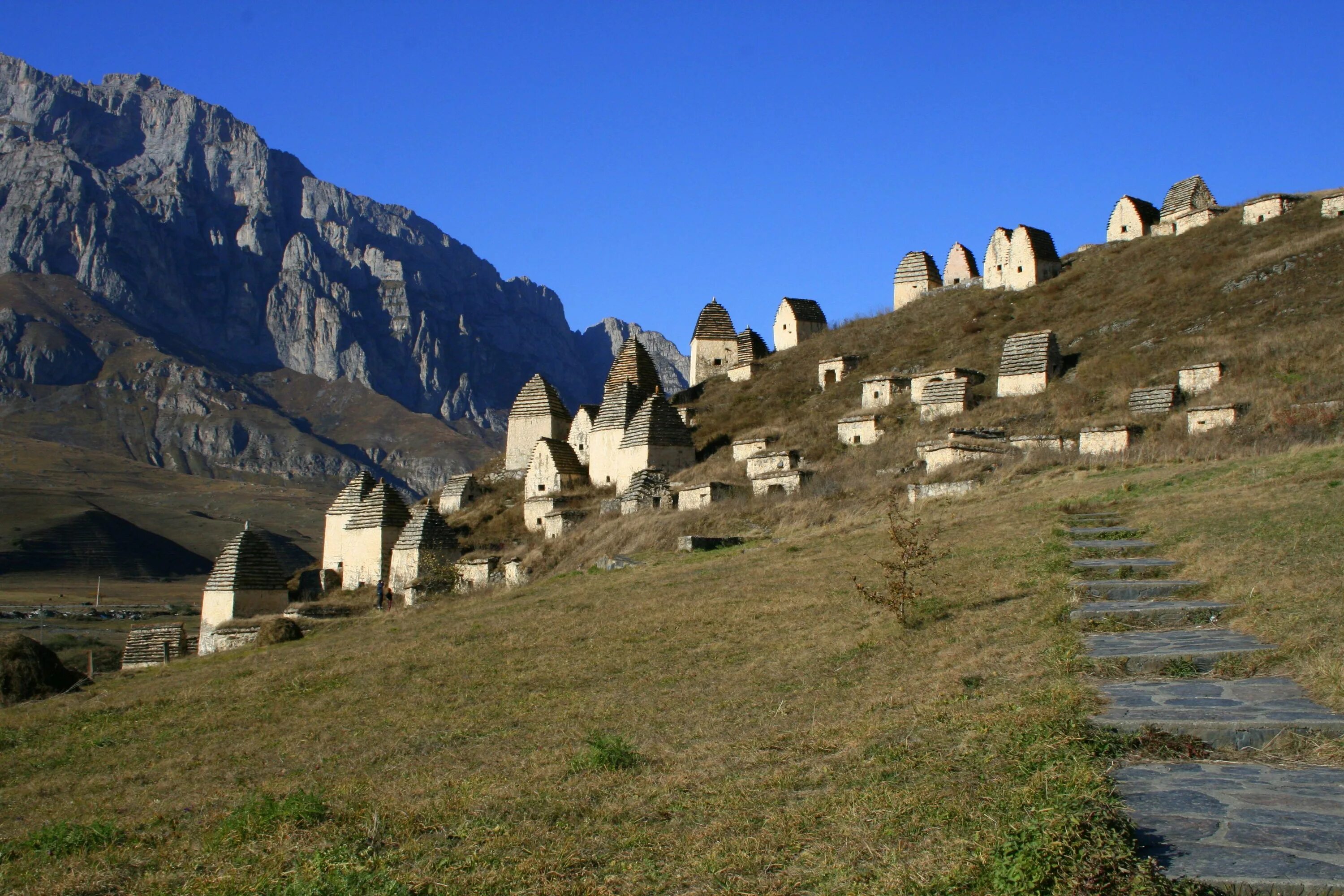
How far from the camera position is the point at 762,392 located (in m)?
42.8

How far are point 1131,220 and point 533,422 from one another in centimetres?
2716

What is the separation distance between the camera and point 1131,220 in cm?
4897

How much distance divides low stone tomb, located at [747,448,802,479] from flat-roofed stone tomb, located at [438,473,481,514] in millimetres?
11356

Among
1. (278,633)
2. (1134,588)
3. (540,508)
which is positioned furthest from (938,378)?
(1134,588)

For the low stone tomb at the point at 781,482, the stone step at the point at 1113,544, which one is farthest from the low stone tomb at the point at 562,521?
the stone step at the point at 1113,544

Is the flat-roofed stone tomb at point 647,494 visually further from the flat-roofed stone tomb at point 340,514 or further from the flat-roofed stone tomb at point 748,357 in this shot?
the flat-roofed stone tomb at point 748,357

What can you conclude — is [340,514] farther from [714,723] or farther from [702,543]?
[714,723]

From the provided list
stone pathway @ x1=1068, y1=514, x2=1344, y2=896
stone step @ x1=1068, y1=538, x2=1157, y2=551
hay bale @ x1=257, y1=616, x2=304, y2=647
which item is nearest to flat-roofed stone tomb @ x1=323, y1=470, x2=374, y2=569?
hay bale @ x1=257, y1=616, x2=304, y2=647

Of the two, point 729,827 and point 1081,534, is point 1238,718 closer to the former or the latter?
point 729,827

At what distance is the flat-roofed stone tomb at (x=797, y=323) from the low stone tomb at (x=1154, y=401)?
83.5 feet

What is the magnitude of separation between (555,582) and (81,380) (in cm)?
17181

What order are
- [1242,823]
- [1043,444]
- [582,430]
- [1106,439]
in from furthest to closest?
[582,430] < [1043,444] < [1106,439] < [1242,823]

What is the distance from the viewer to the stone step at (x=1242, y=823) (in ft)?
13.5

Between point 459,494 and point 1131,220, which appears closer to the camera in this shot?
point 459,494
